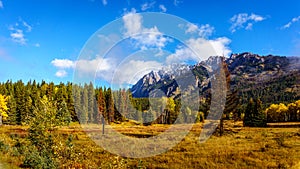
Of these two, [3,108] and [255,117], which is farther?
[3,108]

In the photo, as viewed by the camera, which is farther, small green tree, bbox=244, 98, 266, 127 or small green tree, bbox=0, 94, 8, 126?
Result: small green tree, bbox=0, 94, 8, 126

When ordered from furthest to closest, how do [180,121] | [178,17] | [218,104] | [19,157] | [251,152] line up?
[180,121], [218,104], [251,152], [19,157], [178,17]

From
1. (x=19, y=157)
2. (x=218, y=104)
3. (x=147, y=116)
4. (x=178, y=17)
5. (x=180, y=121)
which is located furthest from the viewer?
(x=147, y=116)

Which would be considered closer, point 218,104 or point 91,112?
point 218,104

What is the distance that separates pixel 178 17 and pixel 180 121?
71424 mm

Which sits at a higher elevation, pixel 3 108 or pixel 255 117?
pixel 3 108

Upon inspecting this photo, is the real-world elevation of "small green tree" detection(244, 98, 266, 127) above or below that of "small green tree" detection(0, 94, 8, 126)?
below

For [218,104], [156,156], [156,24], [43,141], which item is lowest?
[156,156]

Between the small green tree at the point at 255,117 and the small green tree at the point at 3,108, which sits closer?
the small green tree at the point at 255,117

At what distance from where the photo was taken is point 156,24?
22844mm

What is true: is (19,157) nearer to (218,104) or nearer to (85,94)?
(218,104)

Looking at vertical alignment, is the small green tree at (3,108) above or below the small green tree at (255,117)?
above

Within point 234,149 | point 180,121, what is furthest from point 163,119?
point 234,149

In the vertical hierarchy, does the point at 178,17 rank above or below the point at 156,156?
above
